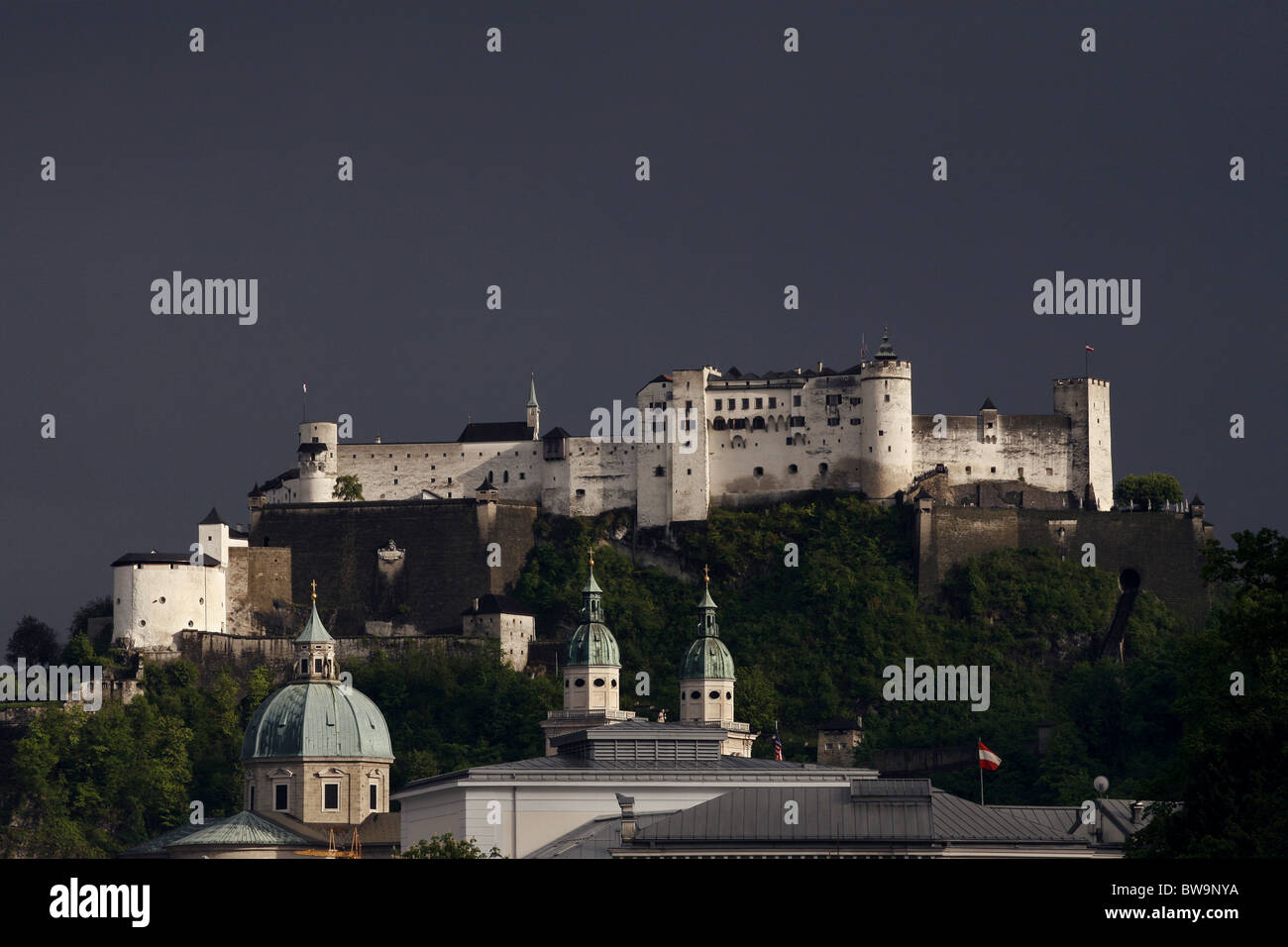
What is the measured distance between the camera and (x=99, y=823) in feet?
323

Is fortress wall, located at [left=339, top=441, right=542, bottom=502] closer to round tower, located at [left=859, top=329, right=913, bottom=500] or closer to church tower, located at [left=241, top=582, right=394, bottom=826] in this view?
round tower, located at [left=859, top=329, right=913, bottom=500]

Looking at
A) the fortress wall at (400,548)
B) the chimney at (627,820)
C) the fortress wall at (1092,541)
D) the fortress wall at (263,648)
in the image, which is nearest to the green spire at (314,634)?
the fortress wall at (263,648)

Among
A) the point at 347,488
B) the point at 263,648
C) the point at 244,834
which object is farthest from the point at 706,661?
the point at 347,488

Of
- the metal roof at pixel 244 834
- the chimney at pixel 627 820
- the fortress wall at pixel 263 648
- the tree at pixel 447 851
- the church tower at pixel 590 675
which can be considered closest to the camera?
the chimney at pixel 627 820

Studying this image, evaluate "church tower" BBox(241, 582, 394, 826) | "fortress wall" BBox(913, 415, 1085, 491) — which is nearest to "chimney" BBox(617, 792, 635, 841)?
"church tower" BBox(241, 582, 394, 826)

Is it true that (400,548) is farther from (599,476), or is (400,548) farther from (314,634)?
(314,634)

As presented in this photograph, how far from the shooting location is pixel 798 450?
112 meters

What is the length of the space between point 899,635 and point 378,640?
19.9m

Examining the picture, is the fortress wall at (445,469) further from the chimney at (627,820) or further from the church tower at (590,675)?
the chimney at (627,820)

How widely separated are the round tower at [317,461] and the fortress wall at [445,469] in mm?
728

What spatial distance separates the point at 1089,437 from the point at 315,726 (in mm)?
Answer: 38153

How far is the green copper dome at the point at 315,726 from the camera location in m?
89.0
